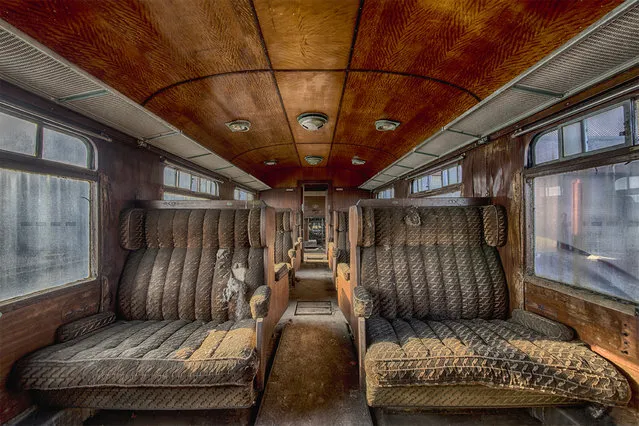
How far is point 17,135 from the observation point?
5.39 feet

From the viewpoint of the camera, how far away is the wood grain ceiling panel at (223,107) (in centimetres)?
197

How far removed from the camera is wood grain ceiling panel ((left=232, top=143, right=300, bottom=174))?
4.20 meters

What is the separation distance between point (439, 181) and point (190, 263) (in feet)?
11.9

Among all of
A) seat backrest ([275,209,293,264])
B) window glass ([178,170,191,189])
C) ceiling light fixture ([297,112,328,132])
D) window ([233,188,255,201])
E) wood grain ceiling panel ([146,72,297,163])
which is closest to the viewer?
wood grain ceiling panel ([146,72,297,163])

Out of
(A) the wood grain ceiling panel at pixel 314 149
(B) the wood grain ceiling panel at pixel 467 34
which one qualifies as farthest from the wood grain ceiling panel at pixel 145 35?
(A) the wood grain ceiling panel at pixel 314 149

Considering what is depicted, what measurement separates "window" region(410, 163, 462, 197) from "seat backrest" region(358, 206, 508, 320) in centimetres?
98

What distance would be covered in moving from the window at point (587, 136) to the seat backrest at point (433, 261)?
24.7 inches

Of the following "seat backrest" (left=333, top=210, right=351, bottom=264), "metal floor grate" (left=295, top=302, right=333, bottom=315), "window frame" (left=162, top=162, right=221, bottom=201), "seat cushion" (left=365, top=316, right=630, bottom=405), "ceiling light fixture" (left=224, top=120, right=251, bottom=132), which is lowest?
"metal floor grate" (left=295, top=302, right=333, bottom=315)

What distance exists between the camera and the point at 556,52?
1331 millimetres

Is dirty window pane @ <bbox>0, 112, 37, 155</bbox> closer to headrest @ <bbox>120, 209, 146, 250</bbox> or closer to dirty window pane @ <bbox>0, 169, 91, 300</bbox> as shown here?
dirty window pane @ <bbox>0, 169, 91, 300</bbox>

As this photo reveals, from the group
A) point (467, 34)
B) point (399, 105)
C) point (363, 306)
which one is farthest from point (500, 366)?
point (399, 105)

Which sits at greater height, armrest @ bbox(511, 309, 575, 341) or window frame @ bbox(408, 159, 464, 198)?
window frame @ bbox(408, 159, 464, 198)

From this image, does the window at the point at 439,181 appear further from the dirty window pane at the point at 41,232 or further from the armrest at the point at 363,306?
the dirty window pane at the point at 41,232

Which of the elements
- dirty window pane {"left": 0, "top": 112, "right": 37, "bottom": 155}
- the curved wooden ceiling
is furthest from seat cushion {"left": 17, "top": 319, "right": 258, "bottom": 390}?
the curved wooden ceiling
